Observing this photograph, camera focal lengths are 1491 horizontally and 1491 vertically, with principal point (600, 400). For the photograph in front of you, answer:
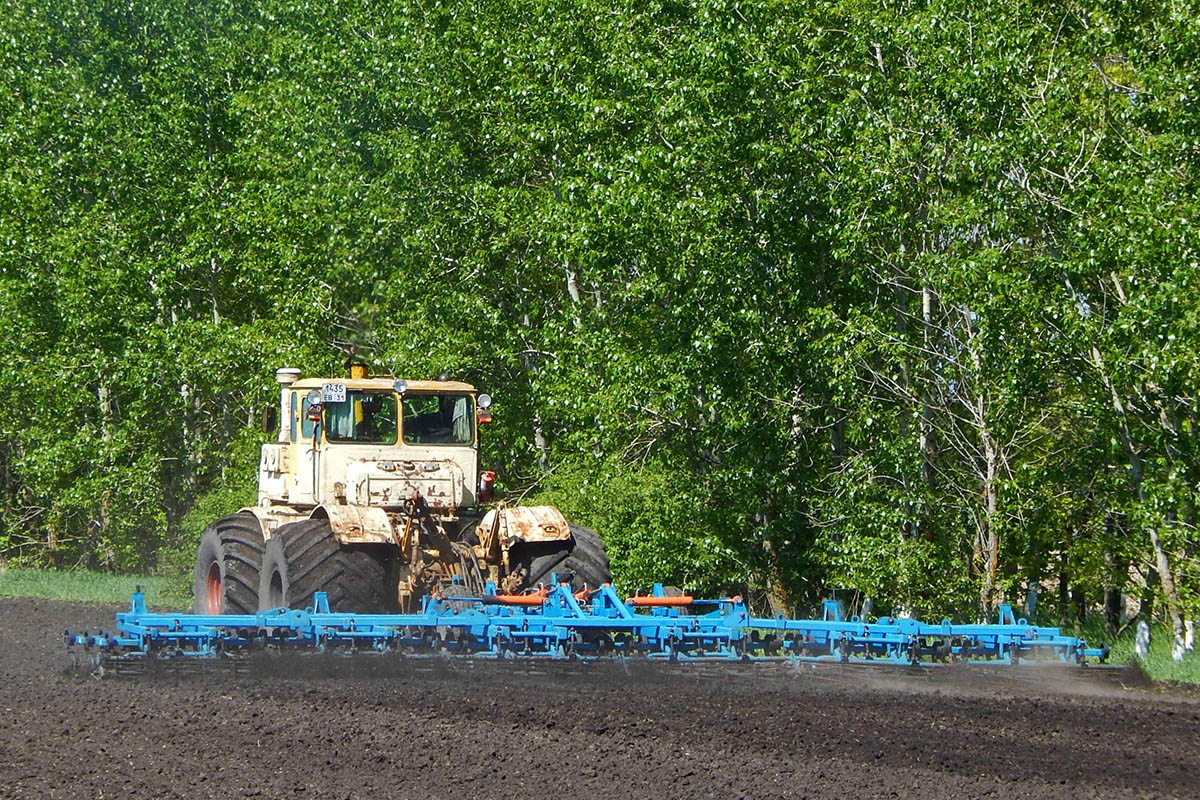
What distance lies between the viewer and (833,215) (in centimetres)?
1734

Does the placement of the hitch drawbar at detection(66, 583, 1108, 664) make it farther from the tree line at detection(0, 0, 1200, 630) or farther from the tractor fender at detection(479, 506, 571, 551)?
the tree line at detection(0, 0, 1200, 630)

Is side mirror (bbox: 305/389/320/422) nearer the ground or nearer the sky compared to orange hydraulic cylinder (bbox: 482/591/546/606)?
nearer the sky

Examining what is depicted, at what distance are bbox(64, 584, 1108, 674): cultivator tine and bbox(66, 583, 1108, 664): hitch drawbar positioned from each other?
11 mm

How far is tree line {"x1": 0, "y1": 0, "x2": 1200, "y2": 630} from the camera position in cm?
1527

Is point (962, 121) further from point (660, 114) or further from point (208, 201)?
point (208, 201)

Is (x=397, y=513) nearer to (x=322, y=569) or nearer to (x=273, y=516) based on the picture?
(x=322, y=569)

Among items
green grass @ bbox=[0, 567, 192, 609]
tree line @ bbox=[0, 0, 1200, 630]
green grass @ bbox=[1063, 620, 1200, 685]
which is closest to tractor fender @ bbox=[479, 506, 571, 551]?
tree line @ bbox=[0, 0, 1200, 630]

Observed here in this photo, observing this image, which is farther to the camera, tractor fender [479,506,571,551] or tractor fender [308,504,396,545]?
tractor fender [479,506,571,551]

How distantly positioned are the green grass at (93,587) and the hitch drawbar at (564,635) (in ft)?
30.1

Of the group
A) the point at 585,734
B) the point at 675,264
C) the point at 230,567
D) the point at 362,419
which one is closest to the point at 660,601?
the point at 362,419

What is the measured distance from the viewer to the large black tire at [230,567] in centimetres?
1350

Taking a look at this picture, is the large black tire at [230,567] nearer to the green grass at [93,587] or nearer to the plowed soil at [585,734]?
the plowed soil at [585,734]

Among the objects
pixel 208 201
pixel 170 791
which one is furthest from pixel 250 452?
pixel 170 791

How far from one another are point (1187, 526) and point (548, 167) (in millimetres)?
12049
